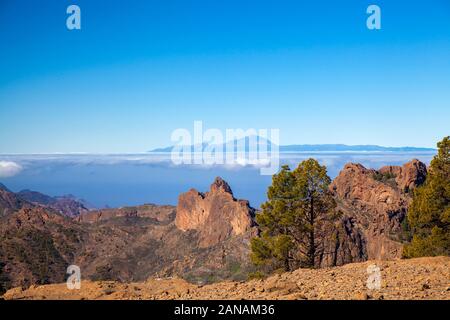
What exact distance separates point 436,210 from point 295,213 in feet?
29.6

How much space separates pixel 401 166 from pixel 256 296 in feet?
440

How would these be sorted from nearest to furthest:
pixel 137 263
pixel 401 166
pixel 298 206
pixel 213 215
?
pixel 298 206 → pixel 401 166 → pixel 137 263 → pixel 213 215

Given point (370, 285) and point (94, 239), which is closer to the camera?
point (370, 285)

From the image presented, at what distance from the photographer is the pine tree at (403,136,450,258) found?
27672 millimetres

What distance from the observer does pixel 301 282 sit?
18.5 m

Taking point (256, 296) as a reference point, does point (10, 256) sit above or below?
below

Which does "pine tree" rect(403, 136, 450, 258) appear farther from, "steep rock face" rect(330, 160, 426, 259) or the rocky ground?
"steep rock face" rect(330, 160, 426, 259)

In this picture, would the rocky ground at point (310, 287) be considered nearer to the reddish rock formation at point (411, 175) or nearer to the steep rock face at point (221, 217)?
the reddish rock formation at point (411, 175)

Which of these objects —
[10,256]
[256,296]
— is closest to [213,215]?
[10,256]

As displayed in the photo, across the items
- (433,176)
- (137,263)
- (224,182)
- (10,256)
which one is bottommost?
(137,263)

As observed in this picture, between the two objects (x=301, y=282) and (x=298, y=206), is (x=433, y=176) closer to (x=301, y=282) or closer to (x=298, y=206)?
(x=298, y=206)

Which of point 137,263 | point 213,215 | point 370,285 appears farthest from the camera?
point 213,215

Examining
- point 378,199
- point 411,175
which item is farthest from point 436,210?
point 411,175

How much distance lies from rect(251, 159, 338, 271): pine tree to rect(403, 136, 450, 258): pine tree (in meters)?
5.83
